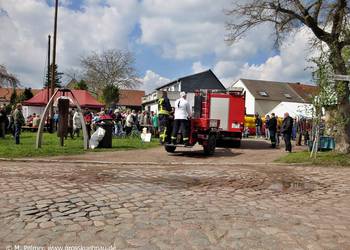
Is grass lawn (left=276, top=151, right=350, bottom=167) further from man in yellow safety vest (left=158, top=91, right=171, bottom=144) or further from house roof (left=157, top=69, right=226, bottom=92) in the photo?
house roof (left=157, top=69, right=226, bottom=92)

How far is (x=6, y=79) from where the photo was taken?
128 ft

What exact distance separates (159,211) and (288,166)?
7651 mm

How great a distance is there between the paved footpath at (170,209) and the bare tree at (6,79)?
101ft

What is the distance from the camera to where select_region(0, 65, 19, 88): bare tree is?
38.8 metres

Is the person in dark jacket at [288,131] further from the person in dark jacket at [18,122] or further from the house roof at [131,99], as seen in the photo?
the house roof at [131,99]

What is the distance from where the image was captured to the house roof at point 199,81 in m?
68.4

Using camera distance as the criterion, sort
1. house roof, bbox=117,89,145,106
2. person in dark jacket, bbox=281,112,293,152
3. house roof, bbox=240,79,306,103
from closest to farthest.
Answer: person in dark jacket, bbox=281,112,293,152
house roof, bbox=240,79,306,103
house roof, bbox=117,89,145,106

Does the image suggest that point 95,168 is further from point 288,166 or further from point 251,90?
point 251,90

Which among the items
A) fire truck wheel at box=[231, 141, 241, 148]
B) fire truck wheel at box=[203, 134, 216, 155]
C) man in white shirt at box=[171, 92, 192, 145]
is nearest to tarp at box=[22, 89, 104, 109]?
fire truck wheel at box=[231, 141, 241, 148]

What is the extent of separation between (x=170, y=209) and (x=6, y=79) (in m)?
36.4

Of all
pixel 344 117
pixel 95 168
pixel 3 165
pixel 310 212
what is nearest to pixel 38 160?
pixel 3 165

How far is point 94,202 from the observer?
22.3 ft

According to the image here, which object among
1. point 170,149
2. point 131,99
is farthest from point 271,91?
point 170,149

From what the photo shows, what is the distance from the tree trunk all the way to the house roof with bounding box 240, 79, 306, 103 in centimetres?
5471
